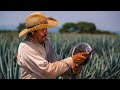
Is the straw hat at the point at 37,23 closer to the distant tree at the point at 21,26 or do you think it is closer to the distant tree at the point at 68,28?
the distant tree at the point at 21,26

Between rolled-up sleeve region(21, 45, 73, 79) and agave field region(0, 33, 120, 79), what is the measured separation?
79cm

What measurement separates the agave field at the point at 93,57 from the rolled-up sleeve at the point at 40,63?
2.60ft

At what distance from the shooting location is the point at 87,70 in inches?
188

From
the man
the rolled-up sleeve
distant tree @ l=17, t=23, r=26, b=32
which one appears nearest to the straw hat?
the man

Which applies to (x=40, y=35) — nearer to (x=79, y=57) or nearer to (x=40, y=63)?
(x=40, y=63)

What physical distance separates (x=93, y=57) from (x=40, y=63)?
1157 millimetres

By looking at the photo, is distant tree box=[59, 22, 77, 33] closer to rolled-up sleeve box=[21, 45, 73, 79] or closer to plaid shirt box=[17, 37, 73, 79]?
plaid shirt box=[17, 37, 73, 79]

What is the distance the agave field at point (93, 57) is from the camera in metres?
4.75

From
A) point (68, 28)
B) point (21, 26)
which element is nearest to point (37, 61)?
point (21, 26)

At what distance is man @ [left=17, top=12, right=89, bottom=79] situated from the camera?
12.3 ft

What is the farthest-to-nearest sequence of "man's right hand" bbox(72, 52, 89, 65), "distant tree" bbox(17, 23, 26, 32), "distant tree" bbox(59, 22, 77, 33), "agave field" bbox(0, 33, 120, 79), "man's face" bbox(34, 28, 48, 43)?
1. "distant tree" bbox(59, 22, 77, 33)
2. "agave field" bbox(0, 33, 120, 79)
3. "distant tree" bbox(17, 23, 26, 32)
4. "man's face" bbox(34, 28, 48, 43)
5. "man's right hand" bbox(72, 52, 89, 65)

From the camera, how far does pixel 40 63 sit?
3818 millimetres
